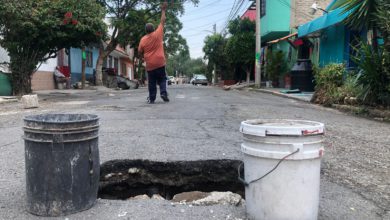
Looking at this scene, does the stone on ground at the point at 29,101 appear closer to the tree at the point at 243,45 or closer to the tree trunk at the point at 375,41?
the tree trunk at the point at 375,41

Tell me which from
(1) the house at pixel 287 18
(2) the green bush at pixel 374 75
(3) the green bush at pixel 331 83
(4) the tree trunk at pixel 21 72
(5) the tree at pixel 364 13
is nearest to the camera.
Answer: (2) the green bush at pixel 374 75

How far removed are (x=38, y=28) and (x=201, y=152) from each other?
10.0 metres

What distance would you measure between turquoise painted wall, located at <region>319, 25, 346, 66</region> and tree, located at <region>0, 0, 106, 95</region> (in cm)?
867

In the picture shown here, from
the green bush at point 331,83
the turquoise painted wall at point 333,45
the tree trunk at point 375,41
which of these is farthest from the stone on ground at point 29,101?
the turquoise painted wall at point 333,45

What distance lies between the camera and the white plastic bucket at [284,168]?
8.23 ft

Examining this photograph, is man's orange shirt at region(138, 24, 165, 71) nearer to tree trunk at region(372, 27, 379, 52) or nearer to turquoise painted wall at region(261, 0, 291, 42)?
tree trunk at region(372, 27, 379, 52)

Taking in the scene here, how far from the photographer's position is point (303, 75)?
620 inches

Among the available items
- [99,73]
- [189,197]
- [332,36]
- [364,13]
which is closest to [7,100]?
[189,197]

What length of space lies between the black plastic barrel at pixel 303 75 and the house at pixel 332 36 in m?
0.68

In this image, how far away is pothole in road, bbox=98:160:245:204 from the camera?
4.23m

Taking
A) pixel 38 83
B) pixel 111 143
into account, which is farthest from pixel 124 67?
pixel 111 143

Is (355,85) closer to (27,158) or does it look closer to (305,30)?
(305,30)

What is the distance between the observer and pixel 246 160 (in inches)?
108

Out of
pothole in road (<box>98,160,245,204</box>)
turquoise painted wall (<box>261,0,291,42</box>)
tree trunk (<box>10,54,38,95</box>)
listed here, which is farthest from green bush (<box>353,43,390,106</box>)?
turquoise painted wall (<box>261,0,291,42</box>)
